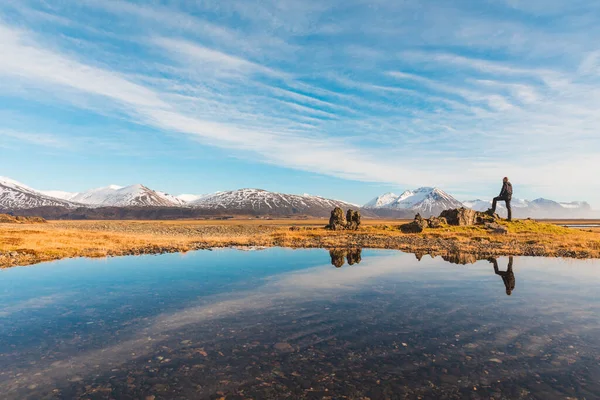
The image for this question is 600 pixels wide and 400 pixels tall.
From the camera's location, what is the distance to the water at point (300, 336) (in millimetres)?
9930

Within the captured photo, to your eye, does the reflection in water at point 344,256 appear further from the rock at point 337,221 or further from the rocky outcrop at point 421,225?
the rock at point 337,221

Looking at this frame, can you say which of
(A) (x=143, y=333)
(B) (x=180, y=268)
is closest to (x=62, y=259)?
(B) (x=180, y=268)

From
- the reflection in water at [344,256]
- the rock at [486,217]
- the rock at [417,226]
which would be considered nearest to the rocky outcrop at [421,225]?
the rock at [417,226]

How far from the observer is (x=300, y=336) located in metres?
13.9

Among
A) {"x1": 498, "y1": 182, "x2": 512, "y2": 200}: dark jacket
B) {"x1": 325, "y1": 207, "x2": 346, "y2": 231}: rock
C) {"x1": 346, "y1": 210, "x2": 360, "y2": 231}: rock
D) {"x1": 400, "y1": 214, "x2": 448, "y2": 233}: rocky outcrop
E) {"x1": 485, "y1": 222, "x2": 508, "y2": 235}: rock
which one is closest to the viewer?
{"x1": 485, "y1": 222, "x2": 508, "y2": 235}: rock

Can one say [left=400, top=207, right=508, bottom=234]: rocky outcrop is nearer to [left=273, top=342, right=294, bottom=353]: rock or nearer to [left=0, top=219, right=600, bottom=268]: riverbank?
[left=0, top=219, right=600, bottom=268]: riverbank

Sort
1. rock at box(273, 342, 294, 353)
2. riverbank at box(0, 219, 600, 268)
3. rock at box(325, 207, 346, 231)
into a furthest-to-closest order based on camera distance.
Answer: rock at box(325, 207, 346, 231) → riverbank at box(0, 219, 600, 268) → rock at box(273, 342, 294, 353)

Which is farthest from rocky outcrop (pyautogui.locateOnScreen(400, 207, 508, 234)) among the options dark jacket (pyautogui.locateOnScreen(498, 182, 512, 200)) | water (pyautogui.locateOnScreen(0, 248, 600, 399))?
water (pyautogui.locateOnScreen(0, 248, 600, 399))

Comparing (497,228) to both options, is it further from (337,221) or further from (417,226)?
(337,221)

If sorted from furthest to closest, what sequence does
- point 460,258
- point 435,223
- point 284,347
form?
point 435,223
point 460,258
point 284,347

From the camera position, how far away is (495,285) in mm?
23047

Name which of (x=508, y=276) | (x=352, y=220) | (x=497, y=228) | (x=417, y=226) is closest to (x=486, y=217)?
(x=497, y=228)

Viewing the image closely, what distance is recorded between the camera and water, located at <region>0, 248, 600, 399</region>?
32.6 feet

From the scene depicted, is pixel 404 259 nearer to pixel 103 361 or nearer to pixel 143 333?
pixel 143 333
